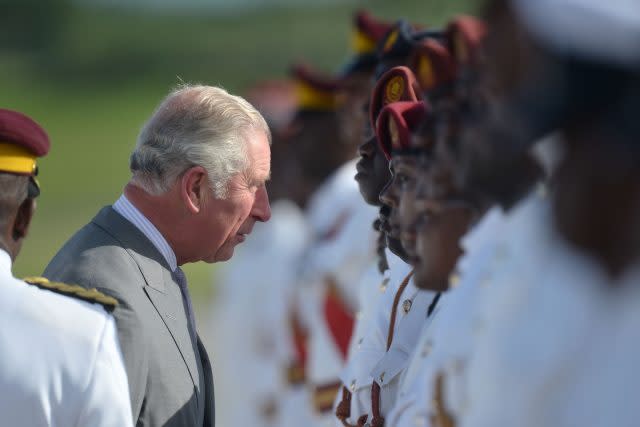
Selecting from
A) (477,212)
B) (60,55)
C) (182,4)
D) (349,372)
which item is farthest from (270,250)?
(182,4)

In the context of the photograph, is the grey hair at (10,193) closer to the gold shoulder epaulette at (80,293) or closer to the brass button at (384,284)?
the gold shoulder epaulette at (80,293)

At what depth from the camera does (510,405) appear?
2006mm

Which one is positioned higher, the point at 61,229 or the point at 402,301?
the point at 402,301

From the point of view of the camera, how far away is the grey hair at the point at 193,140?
329 centimetres

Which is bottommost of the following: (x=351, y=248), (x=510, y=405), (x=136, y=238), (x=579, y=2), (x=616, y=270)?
(x=351, y=248)

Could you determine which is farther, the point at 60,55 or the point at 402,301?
the point at 60,55

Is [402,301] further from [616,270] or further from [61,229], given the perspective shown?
[61,229]

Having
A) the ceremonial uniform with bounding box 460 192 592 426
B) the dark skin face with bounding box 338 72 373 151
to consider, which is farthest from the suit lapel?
the dark skin face with bounding box 338 72 373 151

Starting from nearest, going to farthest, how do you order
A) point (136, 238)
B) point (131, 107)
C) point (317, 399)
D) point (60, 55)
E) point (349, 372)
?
point (136, 238) < point (349, 372) < point (317, 399) < point (131, 107) < point (60, 55)

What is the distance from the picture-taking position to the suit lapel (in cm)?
319

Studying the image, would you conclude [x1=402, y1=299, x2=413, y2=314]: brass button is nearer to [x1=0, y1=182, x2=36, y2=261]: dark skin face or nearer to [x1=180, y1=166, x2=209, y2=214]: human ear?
[x1=180, y1=166, x2=209, y2=214]: human ear

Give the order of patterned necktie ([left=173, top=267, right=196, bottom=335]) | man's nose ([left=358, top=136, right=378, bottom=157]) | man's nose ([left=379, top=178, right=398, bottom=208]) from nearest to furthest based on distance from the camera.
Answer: man's nose ([left=379, top=178, right=398, bottom=208]), patterned necktie ([left=173, top=267, right=196, bottom=335]), man's nose ([left=358, top=136, right=378, bottom=157])

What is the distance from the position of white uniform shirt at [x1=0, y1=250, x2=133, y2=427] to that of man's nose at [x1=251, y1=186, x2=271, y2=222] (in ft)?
2.37

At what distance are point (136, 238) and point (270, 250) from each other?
555cm
